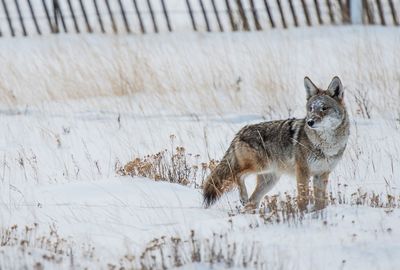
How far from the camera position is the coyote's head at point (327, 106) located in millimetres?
7387

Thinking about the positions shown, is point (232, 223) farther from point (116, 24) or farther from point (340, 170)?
point (116, 24)

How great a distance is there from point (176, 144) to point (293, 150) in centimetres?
282

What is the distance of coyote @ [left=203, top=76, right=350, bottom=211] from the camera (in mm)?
7445

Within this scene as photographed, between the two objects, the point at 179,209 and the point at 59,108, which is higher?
the point at 59,108

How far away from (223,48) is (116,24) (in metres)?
2.89

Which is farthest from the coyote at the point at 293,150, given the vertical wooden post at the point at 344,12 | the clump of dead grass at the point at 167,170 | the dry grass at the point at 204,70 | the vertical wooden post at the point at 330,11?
the vertical wooden post at the point at 344,12

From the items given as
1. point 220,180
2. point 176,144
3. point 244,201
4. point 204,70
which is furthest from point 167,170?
point 204,70

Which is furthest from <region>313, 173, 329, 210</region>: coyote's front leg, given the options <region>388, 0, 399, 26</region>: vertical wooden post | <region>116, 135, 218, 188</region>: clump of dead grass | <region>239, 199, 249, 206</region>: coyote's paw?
<region>388, 0, 399, 26</region>: vertical wooden post

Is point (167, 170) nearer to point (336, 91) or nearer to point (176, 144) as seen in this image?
point (176, 144)

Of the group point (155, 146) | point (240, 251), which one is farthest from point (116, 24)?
point (240, 251)

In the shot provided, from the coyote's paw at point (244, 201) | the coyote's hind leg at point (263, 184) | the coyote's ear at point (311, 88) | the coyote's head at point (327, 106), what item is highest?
the coyote's ear at point (311, 88)

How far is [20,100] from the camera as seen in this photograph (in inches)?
484

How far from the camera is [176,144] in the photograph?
33.4 feet

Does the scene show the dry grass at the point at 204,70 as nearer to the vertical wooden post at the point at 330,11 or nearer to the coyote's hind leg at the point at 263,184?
the vertical wooden post at the point at 330,11
